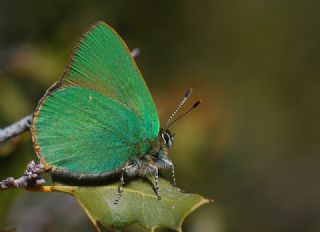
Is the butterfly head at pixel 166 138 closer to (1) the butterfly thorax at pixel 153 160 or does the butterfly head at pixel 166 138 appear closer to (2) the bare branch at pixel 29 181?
(1) the butterfly thorax at pixel 153 160

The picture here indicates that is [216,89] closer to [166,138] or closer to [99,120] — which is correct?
[166,138]

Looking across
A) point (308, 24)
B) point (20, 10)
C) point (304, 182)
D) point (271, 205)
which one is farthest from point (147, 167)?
point (308, 24)

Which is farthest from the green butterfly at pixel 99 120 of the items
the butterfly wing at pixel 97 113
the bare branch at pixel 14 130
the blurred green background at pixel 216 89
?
the blurred green background at pixel 216 89

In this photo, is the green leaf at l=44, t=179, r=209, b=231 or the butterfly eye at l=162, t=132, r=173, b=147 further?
the butterfly eye at l=162, t=132, r=173, b=147

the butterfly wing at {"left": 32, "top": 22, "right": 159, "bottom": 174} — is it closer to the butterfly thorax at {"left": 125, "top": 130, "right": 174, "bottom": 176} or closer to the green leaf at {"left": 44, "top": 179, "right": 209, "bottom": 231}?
the butterfly thorax at {"left": 125, "top": 130, "right": 174, "bottom": 176}

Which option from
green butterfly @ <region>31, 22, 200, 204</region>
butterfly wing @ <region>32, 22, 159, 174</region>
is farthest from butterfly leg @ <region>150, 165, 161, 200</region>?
butterfly wing @ <region>32, 22, 159, 174</region>

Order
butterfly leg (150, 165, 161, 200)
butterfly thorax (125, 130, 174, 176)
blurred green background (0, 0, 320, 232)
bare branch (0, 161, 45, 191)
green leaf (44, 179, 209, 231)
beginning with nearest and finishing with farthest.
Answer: bare branch (0, 161, 45, 191)
green leaf (44, 179, 209, 231)
butterfly leg (150, 165, 161, 200)
butterfly thorax (125, 130, 174, 176)
blurred green background (0, 0, 320, 232)
